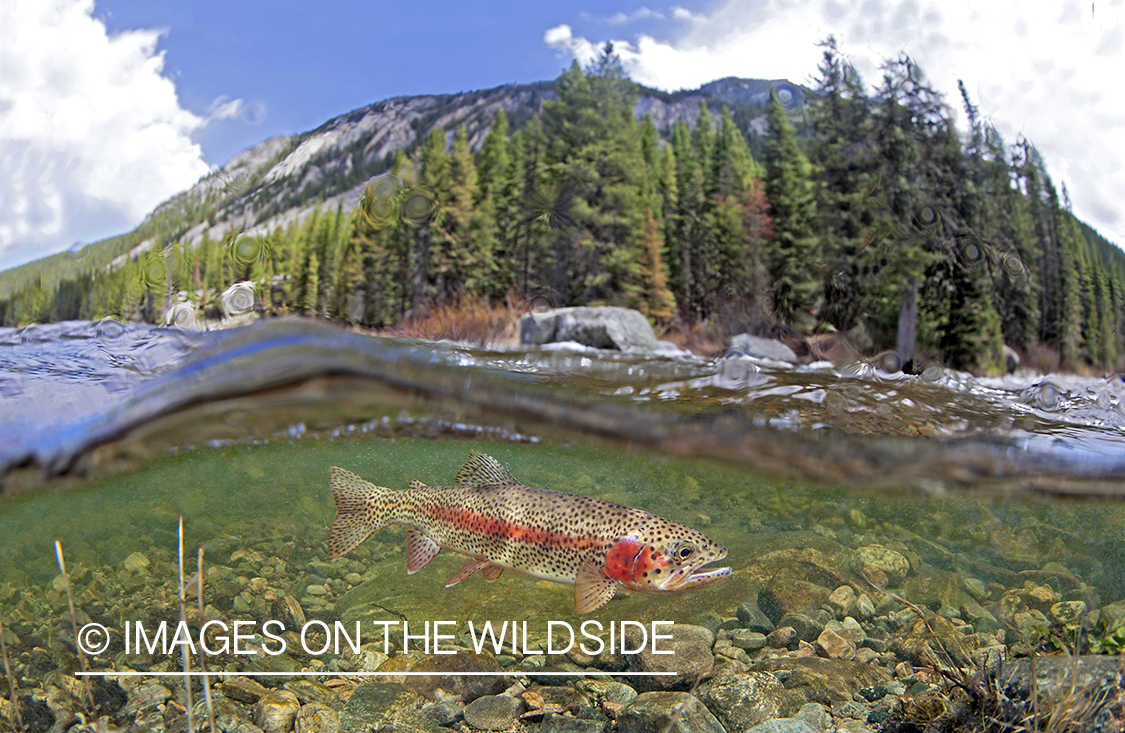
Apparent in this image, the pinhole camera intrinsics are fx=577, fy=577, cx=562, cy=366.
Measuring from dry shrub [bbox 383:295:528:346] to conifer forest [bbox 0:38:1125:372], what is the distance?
0.08m

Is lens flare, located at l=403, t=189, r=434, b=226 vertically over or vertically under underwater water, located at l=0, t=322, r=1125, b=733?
over

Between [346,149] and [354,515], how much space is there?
2949 millimetres

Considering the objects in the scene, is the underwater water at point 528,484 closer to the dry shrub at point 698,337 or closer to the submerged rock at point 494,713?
the submerged rock at point 494,713

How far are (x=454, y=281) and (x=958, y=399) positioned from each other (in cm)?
398

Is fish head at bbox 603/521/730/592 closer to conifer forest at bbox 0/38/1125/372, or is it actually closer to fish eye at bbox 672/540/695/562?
fish eye at bbox 672/540/695/562

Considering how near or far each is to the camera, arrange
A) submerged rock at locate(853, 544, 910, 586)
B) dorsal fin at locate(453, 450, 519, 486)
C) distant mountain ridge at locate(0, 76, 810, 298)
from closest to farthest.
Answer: dorsal fin at locate(453, 450, 519, 486), distant mountain ridge at locate(0, 76, 810, 298), submerged rock at locate(853, 544, 910, 586)

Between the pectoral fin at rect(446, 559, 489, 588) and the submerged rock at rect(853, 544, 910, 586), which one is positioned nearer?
the pectoral fin at rect(446, 559, 489, 588)

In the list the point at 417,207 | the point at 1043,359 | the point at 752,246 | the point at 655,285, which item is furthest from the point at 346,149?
the point at 1043,359

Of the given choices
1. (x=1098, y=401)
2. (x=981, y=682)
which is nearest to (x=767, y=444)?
(x=981, y=682)

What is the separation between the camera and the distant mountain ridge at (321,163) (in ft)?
13.6

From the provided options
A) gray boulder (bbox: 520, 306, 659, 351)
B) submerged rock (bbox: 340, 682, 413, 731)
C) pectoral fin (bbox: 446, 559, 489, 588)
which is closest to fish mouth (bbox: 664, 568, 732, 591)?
pectoral fin (bbox: 446, 559, 489, 588)

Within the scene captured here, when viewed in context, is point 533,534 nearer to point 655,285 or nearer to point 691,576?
A: point 691,576

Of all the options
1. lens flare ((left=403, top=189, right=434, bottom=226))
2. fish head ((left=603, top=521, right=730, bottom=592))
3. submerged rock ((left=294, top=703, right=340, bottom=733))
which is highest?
lens flare ((left=403, top=189, right=434, bottom=226))

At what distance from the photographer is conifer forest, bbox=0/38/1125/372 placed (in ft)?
13.8
